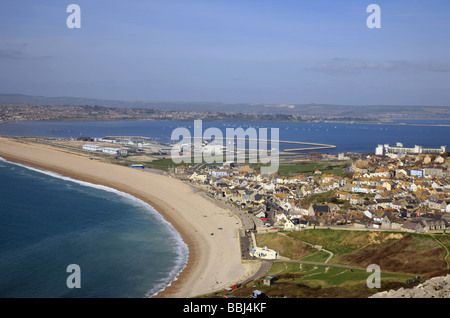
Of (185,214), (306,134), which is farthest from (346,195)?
(306,134)

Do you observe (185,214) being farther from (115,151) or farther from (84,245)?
(115,151)

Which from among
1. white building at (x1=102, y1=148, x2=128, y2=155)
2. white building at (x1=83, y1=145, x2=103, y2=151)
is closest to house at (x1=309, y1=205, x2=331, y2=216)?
white building at (x1=102, y1=148, x2=128, y2=155)

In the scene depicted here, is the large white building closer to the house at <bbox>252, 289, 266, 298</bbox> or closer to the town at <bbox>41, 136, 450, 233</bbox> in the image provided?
the town at <bbox>41, 136, 450, 233</bbox>

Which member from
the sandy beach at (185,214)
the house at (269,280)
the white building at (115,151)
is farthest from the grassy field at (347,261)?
the white building at (115,151)

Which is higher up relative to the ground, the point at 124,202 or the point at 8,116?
the point at 8,116
